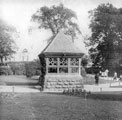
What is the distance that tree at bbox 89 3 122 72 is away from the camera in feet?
138

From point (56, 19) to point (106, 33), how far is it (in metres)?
8.49

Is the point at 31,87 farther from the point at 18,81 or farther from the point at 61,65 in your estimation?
the point at 18,81

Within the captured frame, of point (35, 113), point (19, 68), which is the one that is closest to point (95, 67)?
point (19, 68)

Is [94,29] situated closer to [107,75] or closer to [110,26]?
[110,26]

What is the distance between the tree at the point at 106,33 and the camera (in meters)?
42.0

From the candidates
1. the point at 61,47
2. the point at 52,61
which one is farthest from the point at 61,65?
the point at 61,47

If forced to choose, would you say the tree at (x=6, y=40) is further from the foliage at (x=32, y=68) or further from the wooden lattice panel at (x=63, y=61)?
the foliage at (x=32, y=68)

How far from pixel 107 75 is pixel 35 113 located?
4202 cm

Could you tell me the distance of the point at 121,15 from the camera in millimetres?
41969

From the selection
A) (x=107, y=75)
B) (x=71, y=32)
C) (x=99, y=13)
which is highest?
(x=99, y=13)

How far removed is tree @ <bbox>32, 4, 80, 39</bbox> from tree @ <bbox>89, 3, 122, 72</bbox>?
311 cm

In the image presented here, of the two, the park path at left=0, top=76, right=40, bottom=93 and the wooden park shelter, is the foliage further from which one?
the wooden park shelter

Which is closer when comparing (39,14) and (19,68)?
(39,14)

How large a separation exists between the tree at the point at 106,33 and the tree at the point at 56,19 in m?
3.11
